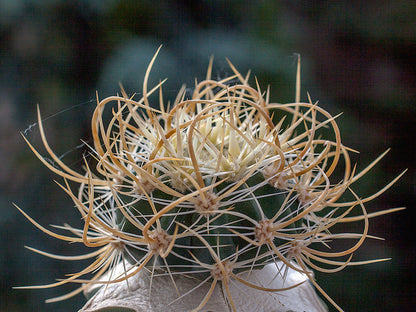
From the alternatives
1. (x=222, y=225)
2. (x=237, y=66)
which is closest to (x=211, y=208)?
(x=222, y=225)

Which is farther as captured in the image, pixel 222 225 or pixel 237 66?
pixel 237 66

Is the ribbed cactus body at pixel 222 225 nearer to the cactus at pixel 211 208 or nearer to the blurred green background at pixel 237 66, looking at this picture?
the cactus at pixel 211 208

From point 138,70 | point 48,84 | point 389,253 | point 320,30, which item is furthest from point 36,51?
point 389,253

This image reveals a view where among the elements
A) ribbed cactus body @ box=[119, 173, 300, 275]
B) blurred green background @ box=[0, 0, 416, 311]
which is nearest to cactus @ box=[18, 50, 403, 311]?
ribbed cactus body @ box=[119, 173, 300, 275]

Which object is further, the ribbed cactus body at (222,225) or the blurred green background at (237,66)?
the blurred green background at (237,66)

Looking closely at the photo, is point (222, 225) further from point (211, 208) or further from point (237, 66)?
point (237, 66)

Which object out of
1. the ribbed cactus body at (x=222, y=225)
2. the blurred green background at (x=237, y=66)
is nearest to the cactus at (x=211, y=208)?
the ribbed cactus body at (x=222, y=225)

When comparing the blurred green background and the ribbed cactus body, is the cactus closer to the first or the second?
the ribbed cactus body

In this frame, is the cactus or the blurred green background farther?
the blurred green background

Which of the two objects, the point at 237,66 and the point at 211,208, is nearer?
the point at 211,208
